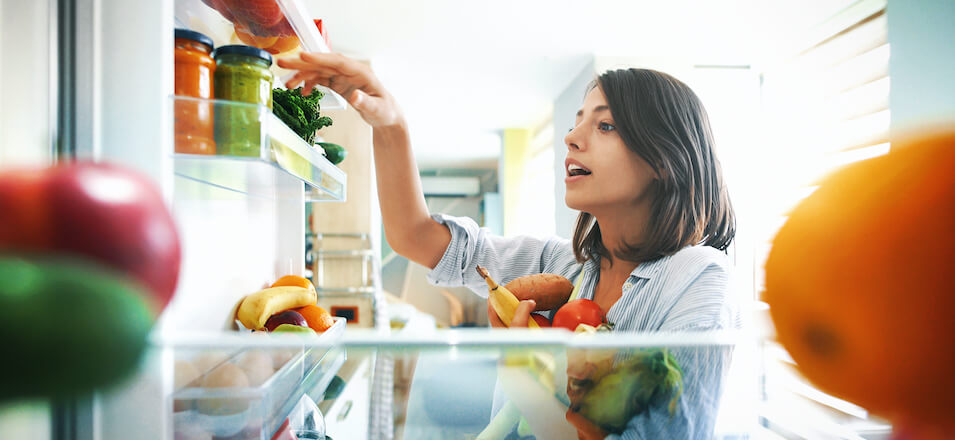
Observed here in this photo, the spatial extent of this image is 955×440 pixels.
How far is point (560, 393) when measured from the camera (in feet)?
0.83

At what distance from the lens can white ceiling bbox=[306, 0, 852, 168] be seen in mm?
2129

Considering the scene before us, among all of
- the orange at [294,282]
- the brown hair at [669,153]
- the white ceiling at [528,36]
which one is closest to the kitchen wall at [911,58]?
the brown hair at [669,153]

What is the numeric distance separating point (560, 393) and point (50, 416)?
0.89ft

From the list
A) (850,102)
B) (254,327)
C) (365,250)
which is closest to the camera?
(254,327)

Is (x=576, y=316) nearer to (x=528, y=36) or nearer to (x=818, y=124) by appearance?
(x=818, y=124)

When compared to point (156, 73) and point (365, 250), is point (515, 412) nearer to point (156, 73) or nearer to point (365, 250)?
point (156, 73)

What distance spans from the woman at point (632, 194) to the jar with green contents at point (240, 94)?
3 cm

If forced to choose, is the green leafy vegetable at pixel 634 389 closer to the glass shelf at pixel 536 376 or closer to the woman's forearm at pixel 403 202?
the glass shelf at pixel 536 376

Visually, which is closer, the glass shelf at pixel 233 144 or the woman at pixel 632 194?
the glass shelf at pixel 233 144

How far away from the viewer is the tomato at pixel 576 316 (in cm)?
50

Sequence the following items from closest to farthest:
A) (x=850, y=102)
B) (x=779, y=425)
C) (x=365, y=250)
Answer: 1. (x=779, y=425)
2. (x=850, y=102)
3. (x=365, y=250)

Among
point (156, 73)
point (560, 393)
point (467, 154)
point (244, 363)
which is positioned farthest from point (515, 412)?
point (467, 154)

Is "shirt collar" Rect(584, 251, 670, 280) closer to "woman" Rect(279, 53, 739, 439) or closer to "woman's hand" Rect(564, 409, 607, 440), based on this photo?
"woman" Rect(279, 53, 739, 439)

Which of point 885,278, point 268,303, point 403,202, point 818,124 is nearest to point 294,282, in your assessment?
point 268,303
